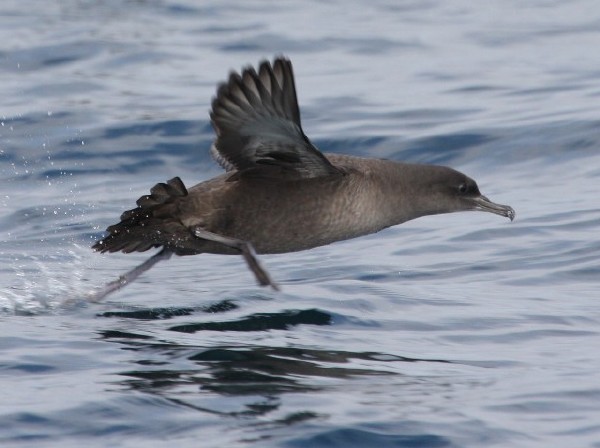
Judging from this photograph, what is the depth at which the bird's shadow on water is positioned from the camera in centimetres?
551

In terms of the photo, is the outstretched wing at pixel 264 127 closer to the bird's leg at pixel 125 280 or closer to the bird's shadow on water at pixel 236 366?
the bird's leg at pixel 125 280

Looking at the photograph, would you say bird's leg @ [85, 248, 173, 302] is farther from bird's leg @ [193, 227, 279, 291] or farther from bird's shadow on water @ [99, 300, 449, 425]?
bird's leg @ [193, 227, 279, 291]

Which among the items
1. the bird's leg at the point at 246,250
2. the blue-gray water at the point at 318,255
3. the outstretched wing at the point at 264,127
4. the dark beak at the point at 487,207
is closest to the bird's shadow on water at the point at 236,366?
the blue-gray water at the point at 318,255

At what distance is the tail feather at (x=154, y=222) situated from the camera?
6672mm

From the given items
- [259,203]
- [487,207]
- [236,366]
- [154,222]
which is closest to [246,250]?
[259,203]

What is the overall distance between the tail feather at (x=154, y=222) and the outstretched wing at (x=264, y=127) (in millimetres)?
325

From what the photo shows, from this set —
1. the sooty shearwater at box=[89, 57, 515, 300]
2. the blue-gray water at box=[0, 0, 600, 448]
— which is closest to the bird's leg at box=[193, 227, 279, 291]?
the sooty shearwater at box=[89, 57, 515, 300]

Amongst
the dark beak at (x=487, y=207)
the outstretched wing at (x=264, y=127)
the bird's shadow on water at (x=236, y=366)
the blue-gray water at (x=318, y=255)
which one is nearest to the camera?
the blue-gray water at (x=318, y=255)

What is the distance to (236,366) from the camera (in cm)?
603

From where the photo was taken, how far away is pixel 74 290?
7551 mm

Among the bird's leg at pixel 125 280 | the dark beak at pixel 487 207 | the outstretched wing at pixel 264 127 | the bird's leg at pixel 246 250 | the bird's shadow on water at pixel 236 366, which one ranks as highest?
the outstretched wing at pixel 264 127

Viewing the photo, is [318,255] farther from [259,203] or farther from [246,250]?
[246,250]

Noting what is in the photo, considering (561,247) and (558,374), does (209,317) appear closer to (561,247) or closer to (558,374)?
(558,374)

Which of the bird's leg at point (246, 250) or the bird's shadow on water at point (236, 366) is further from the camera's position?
the bird's leg at point (246, 250)
